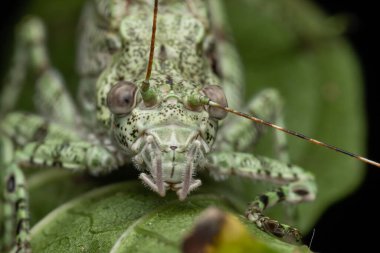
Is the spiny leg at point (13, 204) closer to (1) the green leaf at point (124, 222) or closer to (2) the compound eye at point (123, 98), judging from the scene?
(1) the green leaf at point (124, 222)

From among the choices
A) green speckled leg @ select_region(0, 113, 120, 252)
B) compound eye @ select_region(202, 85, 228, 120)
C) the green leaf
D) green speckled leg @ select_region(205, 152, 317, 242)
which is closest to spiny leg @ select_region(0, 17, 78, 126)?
green speckled leg @ select_region(0, 113, 120, 252)

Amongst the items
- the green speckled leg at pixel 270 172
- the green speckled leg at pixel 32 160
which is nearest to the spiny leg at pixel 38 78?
the green speckled leg at pixel 32 160

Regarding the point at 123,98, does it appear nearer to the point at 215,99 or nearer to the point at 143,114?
the point at 143,114

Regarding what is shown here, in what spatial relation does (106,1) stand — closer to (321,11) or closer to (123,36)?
(123,36)

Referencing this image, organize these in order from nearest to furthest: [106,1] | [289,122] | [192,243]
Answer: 1. [192,243]
2. [106,1]
3. [289,122]

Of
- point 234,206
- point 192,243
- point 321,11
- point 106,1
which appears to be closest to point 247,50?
point 321,11

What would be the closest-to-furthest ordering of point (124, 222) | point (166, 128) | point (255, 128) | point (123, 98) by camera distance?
point (166, 128) < point (124, 222) < point (123, 98) < point (255, 128)

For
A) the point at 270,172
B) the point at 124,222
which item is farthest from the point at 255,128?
the point at 124,222
